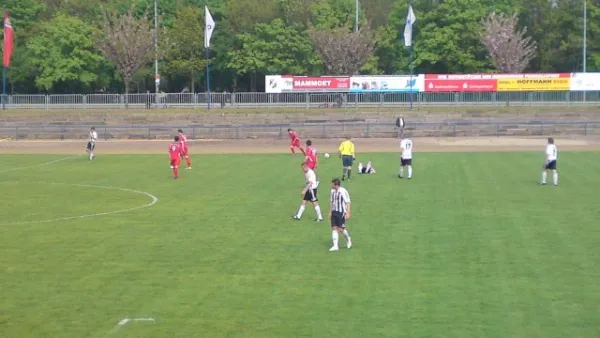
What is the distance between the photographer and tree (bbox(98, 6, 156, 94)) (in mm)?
80000

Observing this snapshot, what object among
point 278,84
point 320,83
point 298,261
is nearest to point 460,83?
point 320,83

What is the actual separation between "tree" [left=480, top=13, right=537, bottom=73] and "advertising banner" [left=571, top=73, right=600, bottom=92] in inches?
343

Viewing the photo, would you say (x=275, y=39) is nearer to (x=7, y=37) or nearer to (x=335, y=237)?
(x=7, y=37)

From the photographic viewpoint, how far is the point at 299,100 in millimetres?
75750

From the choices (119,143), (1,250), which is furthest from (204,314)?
(119,143)

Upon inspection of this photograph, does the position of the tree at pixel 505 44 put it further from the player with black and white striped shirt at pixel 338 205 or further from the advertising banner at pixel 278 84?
the player with black and white striped shirt at pixel 338 205

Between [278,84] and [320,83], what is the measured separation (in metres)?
3.39

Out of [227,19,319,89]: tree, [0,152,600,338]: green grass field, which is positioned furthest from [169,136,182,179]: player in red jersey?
[227,19,319,89]: tree

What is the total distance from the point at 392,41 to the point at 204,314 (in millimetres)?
75508

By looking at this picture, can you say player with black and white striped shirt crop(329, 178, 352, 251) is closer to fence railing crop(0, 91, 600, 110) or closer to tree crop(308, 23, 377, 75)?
fence railing crop(0, 91, 600, 110)

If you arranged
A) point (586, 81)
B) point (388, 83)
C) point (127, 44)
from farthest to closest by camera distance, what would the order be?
point (127, 44) → point (388, 83) → point (586, 81)

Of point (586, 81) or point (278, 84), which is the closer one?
point (586, 81)

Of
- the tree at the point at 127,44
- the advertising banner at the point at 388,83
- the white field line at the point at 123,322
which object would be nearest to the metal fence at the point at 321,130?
the advertising banner at the point at 388,83

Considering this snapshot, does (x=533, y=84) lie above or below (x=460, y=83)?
below
